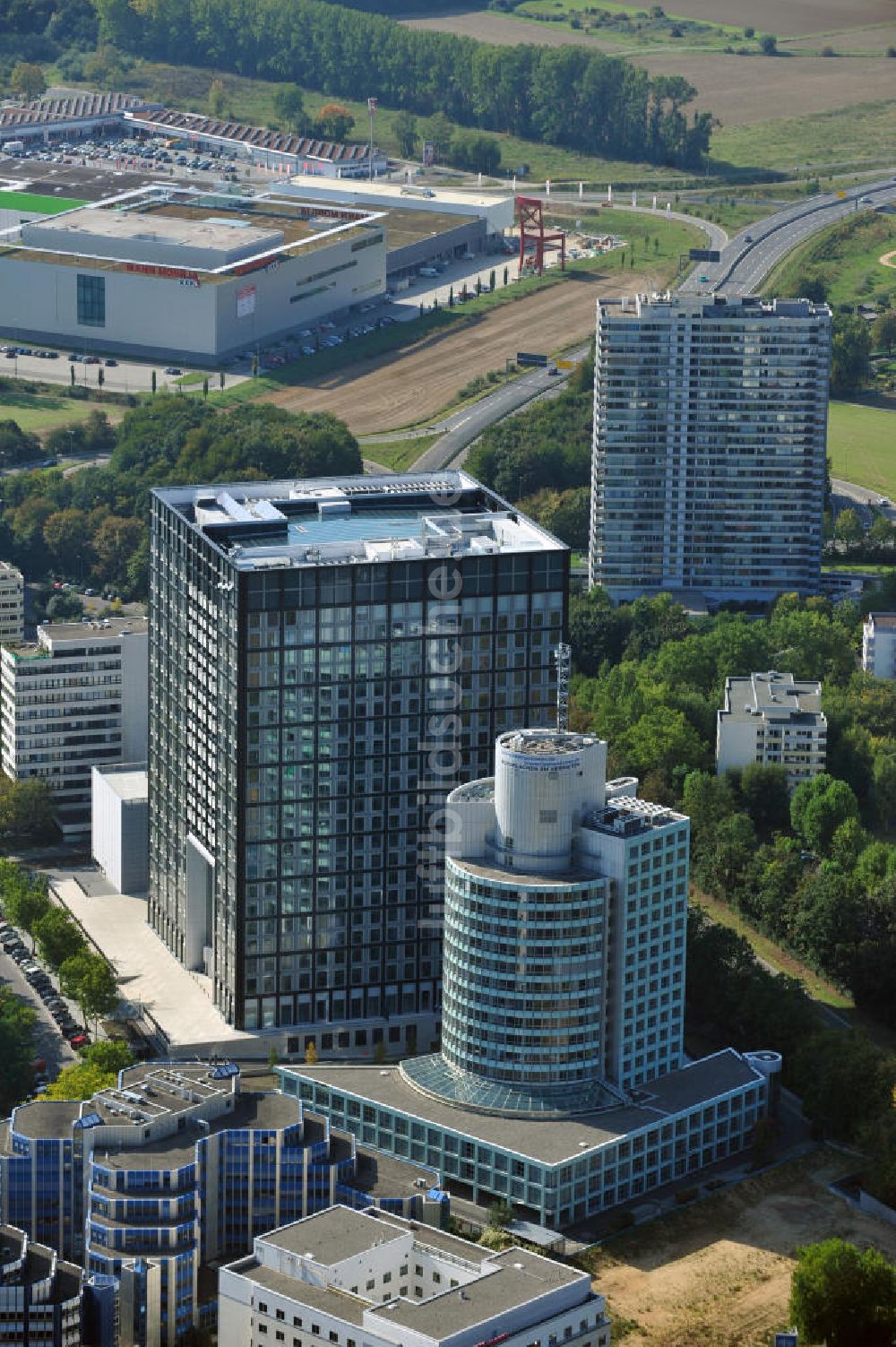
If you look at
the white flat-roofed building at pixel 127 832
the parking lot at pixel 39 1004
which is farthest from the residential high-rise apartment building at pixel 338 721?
the white flat-roofed building at pixel 127 832

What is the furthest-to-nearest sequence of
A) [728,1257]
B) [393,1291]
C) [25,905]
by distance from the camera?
1. [25,905]
2. [728,1257]
3. [393,1291]

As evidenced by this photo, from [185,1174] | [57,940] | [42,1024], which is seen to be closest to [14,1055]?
[42,1024]

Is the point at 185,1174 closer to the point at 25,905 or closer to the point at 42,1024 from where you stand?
the point at 42,1024

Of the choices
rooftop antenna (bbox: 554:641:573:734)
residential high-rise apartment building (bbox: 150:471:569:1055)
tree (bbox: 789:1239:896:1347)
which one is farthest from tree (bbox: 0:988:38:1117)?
tree (bbox: 789:1239:896:1347)

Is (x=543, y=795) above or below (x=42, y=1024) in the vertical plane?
above

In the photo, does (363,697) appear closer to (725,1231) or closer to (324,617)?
(324,617)

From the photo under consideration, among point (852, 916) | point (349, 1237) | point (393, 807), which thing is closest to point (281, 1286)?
point (349, 1237)

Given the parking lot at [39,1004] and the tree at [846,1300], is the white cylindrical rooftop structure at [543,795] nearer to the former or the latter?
the tree at [846,1300]

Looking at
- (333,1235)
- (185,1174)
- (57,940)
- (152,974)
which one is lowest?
(152,974)
